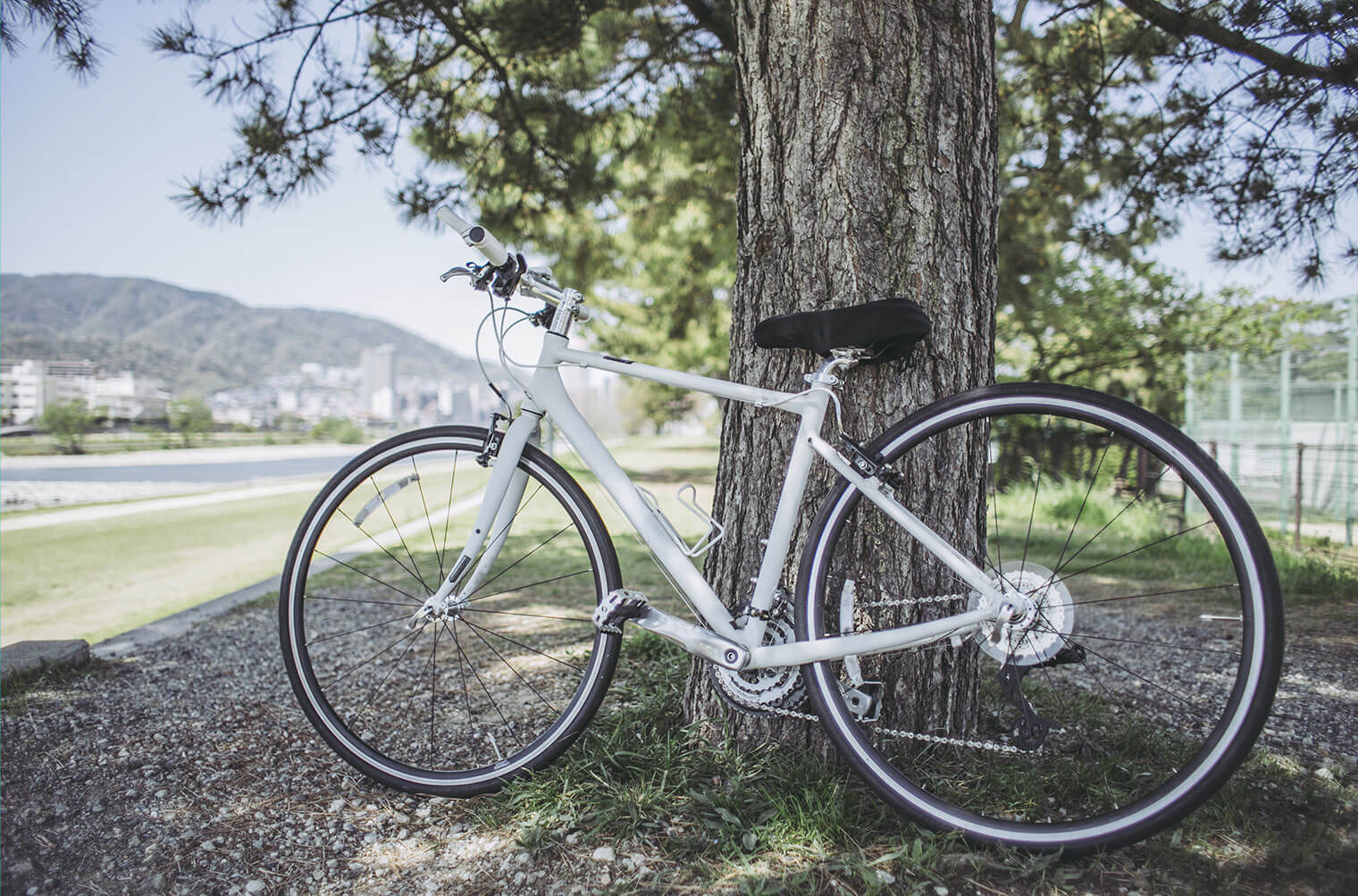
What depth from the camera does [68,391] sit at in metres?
16.1

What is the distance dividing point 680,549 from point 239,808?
1168 millimetres

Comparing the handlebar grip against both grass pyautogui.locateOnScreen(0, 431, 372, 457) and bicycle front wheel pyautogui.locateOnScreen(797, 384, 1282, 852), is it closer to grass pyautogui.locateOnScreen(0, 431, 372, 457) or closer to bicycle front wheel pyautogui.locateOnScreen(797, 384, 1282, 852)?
bicycle front wheel pyautogui.locateOnScreen(797, 384, 1282, 852)

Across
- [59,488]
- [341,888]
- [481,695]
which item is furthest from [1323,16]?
[59,488]

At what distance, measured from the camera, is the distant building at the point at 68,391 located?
1465 centimetres

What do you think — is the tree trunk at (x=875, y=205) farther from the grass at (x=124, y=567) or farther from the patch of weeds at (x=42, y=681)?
the grass at (x=124, y=567)

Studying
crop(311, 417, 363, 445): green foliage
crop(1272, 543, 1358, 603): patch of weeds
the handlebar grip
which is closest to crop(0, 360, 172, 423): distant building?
crop(311, 417, 363, 445): green foliage

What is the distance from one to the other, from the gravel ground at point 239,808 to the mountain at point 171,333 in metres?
1.16

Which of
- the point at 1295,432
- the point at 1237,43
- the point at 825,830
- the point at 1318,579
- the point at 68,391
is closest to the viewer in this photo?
the point at 825,830

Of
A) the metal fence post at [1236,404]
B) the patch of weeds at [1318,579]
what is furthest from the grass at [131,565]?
the metal fence post at [1236,404]

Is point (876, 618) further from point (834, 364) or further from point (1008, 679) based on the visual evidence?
point (834, 364)

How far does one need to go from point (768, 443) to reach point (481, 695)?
132cm

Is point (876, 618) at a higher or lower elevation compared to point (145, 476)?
higher

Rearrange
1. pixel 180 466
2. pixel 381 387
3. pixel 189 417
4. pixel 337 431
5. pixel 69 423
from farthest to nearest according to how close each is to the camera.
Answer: pixel 381 387, pixel 337 431, pixel 189 417, pixel 180 466, pixel 69 423

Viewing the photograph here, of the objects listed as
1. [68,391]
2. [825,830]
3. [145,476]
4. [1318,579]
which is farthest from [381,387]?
[825,830]
